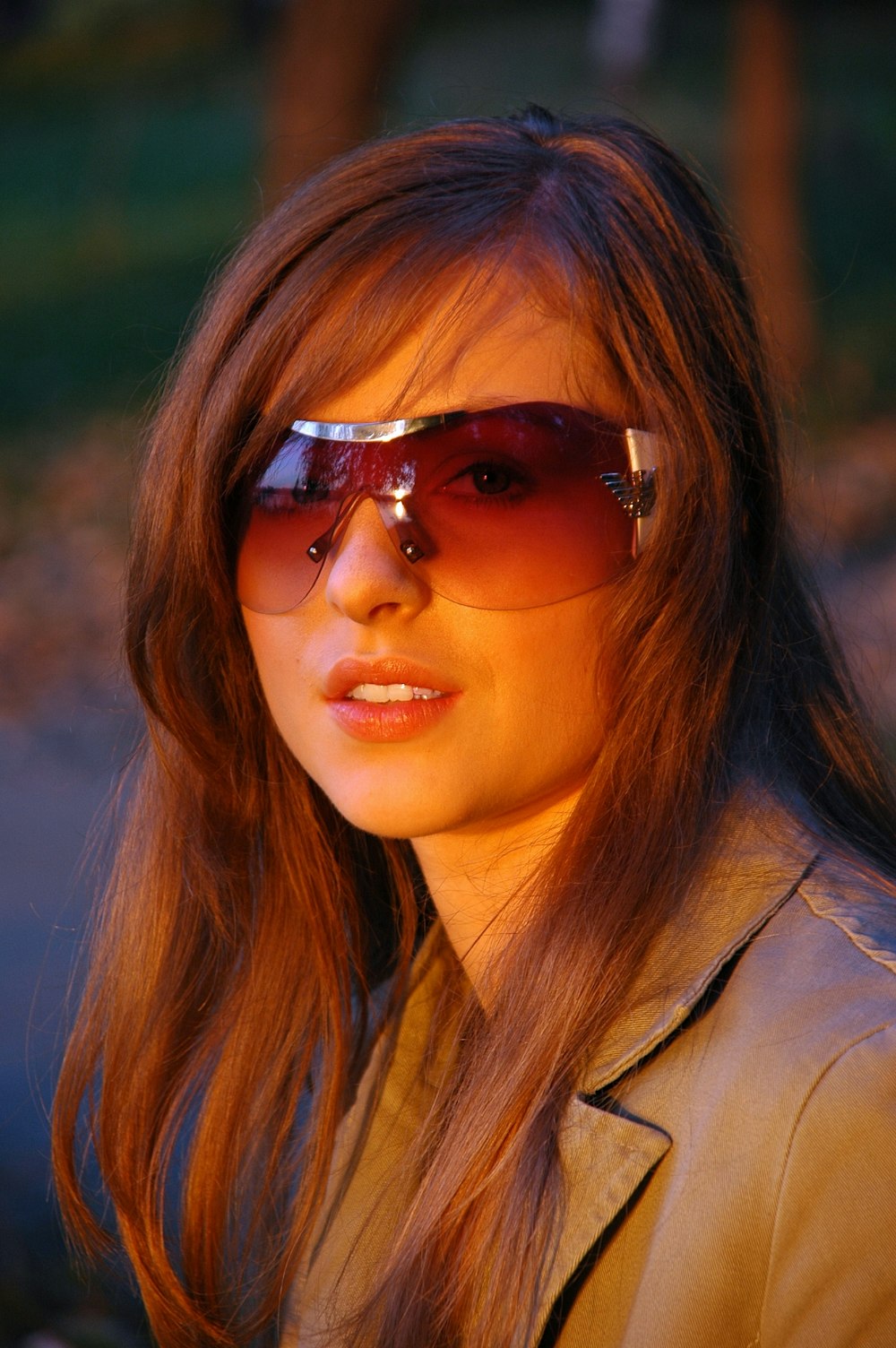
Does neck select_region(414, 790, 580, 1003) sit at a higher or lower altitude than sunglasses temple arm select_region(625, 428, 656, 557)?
lower

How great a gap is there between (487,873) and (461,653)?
1.28 feet

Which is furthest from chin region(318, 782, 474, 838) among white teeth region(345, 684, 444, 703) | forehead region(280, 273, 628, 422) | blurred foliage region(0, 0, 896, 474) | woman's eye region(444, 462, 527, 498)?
blurred foliage region(0, 0, 896, 474)

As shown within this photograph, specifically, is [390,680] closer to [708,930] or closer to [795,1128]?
[708,930]

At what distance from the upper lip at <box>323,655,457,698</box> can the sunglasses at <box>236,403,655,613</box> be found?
0.35 feet

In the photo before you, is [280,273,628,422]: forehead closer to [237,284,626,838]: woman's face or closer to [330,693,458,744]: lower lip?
[237,284,626,838]: woman's face

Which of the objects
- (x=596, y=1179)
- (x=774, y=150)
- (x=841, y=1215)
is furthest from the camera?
(x=774, y=150)

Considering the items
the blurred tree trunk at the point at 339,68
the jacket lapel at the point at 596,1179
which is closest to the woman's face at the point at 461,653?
the jacket lapel at the point at 596,1179

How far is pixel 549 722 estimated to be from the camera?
186 centimetres

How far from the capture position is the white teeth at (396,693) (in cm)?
187

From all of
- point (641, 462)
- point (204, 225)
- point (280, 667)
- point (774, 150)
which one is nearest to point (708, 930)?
point (641, 462)

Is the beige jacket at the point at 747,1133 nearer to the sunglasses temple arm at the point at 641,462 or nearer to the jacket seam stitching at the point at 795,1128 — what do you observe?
the jacket seam stitching at the point at 795,1128

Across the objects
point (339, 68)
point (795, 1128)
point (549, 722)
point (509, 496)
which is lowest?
point (795, 1128)

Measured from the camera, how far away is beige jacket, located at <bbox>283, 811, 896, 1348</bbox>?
1409 mm

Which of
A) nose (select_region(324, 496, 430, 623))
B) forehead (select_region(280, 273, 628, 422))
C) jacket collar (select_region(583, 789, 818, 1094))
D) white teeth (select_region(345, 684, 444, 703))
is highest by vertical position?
forehead (select_region(280, 273, 628, 422))
